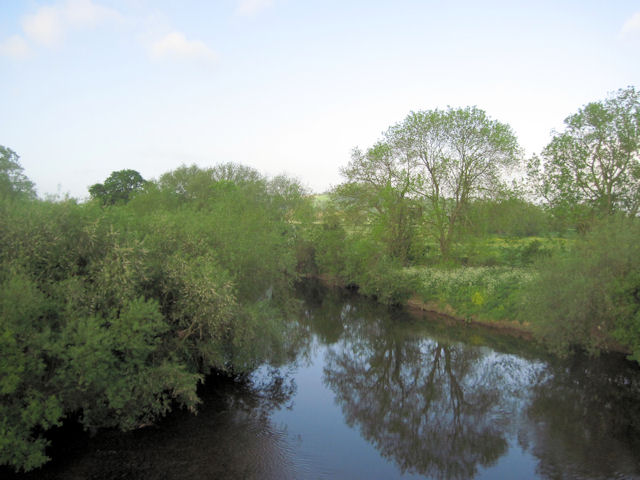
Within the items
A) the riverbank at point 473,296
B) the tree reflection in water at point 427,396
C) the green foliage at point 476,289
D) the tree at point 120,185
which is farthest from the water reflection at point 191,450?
the tree at point 120,185

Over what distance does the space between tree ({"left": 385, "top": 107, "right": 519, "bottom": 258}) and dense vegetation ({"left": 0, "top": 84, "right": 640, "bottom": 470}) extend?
119 millimetres

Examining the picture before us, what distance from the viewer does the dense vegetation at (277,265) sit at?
38.3ft

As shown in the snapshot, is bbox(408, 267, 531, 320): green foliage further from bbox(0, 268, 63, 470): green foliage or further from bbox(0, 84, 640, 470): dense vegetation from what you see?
bbox(0, 268, 63, 470): green foliage

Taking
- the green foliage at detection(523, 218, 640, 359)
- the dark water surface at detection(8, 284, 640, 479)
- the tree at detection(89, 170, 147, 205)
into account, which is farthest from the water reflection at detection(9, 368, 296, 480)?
the tree at detection(89, 170, 147, 205)

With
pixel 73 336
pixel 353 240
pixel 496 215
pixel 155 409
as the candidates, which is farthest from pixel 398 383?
pixel 353 240

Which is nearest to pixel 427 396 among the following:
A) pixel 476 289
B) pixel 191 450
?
pixel 191 450

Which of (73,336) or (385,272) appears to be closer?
(73,336)

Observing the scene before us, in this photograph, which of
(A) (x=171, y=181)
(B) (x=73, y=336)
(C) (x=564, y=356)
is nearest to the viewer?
(B) (x=73, y=336)

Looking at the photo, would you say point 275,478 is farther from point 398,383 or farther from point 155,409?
point 398,383

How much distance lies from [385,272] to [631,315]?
19.1 m

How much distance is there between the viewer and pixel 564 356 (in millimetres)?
21781

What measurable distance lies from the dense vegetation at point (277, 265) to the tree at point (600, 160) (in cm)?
9

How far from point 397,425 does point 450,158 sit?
25.9 metres

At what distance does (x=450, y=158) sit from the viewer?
36344 millimetres
